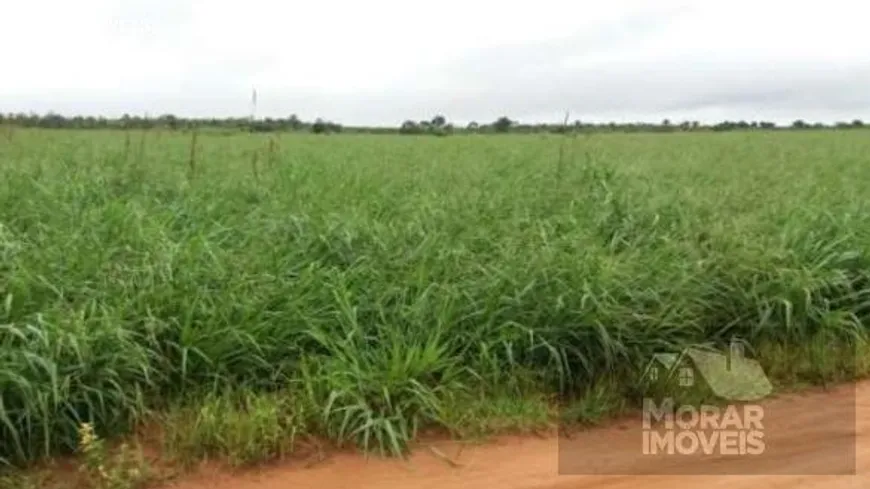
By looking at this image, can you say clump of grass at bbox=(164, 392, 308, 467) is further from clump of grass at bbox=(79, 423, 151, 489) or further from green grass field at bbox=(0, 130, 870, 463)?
clump of grass at bbox=(79, 423, 151, 489)

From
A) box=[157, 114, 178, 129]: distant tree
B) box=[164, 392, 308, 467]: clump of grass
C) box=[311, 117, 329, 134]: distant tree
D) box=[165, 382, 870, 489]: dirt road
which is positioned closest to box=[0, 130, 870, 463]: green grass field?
box=[164, 392, 308, 467]: clump of grass

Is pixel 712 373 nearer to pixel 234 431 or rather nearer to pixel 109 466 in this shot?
pixel 234 431

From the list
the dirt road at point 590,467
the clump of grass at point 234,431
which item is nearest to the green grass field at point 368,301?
the clump of grass at point 234,431

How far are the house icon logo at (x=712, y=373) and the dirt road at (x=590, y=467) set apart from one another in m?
0.35

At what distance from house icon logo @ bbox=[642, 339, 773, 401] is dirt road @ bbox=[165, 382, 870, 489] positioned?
35 centimetres

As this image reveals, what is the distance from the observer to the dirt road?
3004mm

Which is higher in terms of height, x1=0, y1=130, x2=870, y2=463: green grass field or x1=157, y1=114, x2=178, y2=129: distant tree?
x1=157, y1=114, x2=178, y2=129: distant tree

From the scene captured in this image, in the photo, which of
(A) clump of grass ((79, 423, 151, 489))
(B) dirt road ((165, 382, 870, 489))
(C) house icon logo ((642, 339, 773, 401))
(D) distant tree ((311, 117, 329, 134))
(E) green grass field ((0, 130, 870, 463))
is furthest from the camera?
(D) distant tree ((311, 117, 329, 134))

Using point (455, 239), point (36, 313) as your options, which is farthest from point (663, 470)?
point (36, 313)

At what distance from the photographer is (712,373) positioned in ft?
13.5

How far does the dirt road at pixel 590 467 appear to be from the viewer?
3.00 meters

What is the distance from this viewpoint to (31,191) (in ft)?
17.2

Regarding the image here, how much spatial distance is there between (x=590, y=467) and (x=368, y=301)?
4.85ft

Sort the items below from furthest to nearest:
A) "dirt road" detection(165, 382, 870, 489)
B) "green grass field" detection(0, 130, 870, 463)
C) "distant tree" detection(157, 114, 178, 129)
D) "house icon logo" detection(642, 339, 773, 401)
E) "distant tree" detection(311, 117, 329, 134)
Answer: "distant tree" detection(311, 117, 329, 134), "distant tree" detection(157, 114, 178, 129), "house icon logo" detection(642, 339, 773, 401), "green grass field" detection(0, 130, 870, 463), "dirt road" detection(165, 382, 870, 489)
